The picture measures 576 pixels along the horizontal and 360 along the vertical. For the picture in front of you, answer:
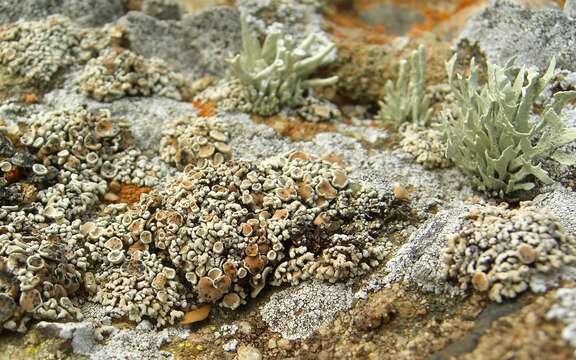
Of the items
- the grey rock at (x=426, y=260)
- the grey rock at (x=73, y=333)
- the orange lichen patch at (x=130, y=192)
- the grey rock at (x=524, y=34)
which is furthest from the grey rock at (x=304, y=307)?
the grey rock at (x=524, y=34)

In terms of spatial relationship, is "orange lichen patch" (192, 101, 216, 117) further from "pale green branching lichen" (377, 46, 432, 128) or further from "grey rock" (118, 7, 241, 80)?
"pale green branching lichen" (377, 46, 432, 128)

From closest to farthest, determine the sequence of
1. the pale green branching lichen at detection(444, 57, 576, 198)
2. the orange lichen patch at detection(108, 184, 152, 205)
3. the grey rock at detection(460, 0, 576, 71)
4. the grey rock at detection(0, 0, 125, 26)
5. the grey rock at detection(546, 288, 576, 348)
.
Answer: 1. the grey rock at detection(546, 288, 576, 348)
2. the pale green branching lichen at detection(444, 57, 576, 198)
3. the orange lichen patch at detection(108, 184, 152, 205)
4. the grey rock at detection(460, 0, 576, 71)
5. the grey rock at detection(0, 0, 125, 26)

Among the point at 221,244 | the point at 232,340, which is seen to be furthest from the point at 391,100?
the point at 232,340

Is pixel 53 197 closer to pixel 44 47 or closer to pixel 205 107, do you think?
pixel 205 107

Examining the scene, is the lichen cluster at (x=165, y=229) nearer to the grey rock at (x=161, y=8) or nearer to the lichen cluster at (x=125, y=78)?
the lichen cluster at (x=125, y=78)

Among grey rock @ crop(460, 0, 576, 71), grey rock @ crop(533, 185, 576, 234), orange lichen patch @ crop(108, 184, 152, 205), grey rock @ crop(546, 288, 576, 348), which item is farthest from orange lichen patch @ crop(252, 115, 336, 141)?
grey rock @ crop(546, 288, 576, 348)

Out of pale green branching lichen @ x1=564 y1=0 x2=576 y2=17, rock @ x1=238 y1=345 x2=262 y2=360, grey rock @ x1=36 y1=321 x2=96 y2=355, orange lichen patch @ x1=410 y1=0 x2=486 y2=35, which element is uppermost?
pale green branching lichen @ x1=564 y1=0 x2=576 y2=17

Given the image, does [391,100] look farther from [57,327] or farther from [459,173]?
[57,327]
